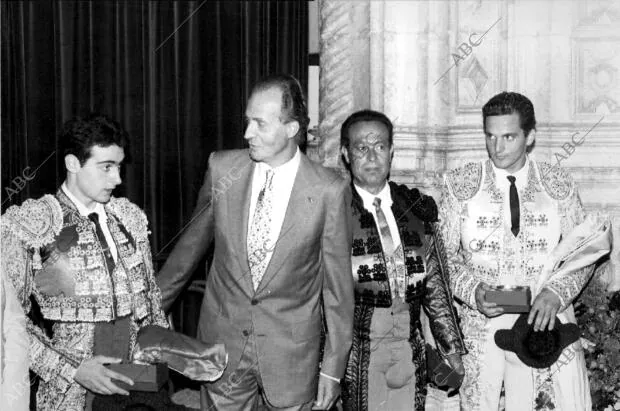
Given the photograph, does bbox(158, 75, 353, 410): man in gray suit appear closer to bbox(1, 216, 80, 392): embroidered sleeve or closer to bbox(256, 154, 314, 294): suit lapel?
bbox(256, 154, 314, 294): suit lapel

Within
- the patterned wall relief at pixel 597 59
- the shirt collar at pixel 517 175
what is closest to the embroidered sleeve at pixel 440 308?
the shirt collar at pixel 517 175

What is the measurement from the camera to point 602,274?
5160 mm

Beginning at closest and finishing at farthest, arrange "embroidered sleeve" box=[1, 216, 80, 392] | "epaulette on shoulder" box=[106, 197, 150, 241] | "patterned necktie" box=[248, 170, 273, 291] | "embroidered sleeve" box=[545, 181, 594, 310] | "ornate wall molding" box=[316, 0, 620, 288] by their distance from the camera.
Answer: "embroidered sleeve" box=[1, 216, 80, 392] < "patterned necktie" box=[248, 170, 273, 291] < "epaulette on shoulder" box=[106, 197, 150, 241] < "embroidered sleeve" box=[545, 181, 594, 310] < "ornate wall molding" box=[316, 0, 620, 288]

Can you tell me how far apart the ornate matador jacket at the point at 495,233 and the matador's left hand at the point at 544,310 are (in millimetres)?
91

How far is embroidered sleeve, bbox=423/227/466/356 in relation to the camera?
399cm

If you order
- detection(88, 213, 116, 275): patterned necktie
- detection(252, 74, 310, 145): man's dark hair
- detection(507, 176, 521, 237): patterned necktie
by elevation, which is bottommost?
detection(88, 213, 116, 275): patterned necktie

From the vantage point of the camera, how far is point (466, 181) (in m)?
4.31

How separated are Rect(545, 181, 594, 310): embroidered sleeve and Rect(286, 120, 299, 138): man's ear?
1308mm

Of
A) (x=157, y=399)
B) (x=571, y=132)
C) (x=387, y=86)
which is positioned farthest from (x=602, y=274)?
(x=157, y=399)

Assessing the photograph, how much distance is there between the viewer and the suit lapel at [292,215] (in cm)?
349

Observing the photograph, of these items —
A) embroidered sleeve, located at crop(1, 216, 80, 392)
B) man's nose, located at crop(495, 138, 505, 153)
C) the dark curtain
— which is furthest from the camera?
the dark curtain

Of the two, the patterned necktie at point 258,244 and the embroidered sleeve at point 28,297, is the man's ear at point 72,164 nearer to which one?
the embroidered sleeve at point 28,297

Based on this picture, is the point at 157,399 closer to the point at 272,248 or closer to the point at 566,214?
the point at 272,248

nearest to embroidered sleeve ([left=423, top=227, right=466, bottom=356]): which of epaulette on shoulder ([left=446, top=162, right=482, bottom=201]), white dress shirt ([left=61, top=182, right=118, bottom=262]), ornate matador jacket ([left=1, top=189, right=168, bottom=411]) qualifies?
epaulette on shoulder ([left=446, top=162, right=482, bottom=201])
